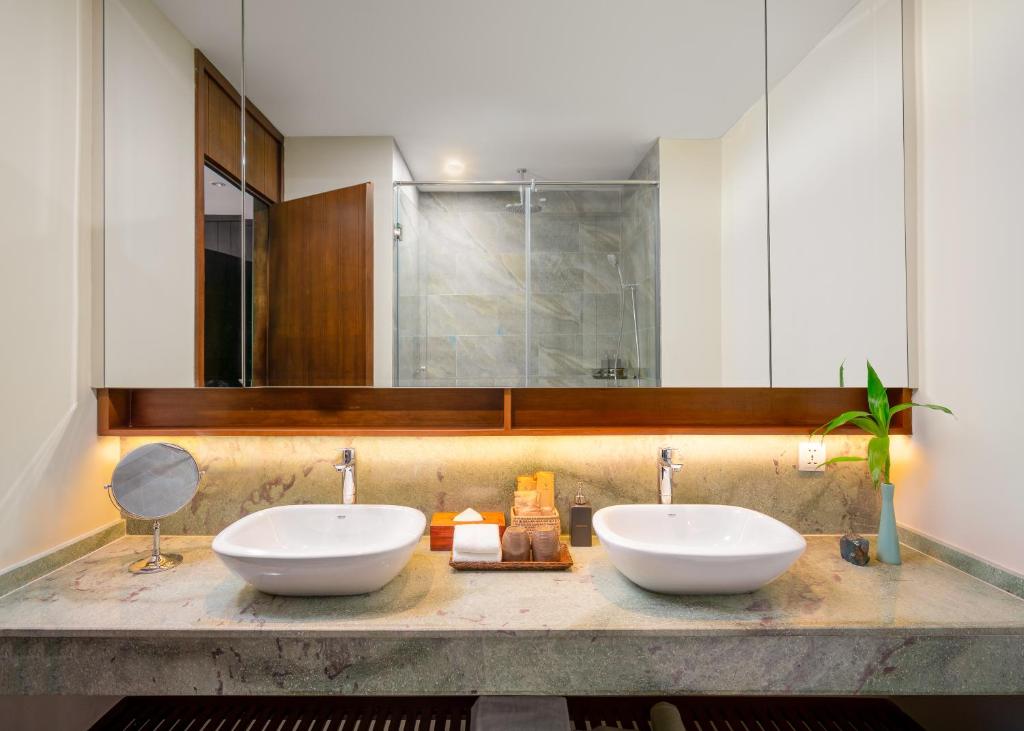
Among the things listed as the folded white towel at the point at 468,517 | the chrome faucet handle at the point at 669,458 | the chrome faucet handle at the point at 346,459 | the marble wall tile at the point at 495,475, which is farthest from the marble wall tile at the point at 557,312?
the chrome faucet handle at the point at 346,459

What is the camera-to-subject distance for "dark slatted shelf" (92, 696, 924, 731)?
1432 mm

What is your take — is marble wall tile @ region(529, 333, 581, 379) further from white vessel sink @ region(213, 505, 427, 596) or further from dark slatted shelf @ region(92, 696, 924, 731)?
dark slatted shelf @ region(92, 696, 924, 731)

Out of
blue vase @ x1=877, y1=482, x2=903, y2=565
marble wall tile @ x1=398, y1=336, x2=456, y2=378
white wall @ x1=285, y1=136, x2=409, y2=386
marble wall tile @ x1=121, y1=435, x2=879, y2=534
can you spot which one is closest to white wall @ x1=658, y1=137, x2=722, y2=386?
marble wall tile @ x1=121, y1=435, x2=879, y2=534

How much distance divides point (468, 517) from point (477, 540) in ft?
0.53

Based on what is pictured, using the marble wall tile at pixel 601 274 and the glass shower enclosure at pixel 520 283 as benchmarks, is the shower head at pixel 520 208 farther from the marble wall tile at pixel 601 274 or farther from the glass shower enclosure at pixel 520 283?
the marble wall tile at pixel 601 274

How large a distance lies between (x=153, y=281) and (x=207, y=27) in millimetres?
784

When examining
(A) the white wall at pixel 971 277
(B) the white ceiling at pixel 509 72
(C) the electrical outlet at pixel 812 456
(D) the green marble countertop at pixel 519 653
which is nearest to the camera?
(D) the green marble countertop at pixel 519 653

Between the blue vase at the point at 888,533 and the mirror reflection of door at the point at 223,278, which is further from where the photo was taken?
the mirror reflection of door at the point at 223,278

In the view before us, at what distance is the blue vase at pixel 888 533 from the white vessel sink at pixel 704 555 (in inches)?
13.4

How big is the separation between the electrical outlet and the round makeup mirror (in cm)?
187

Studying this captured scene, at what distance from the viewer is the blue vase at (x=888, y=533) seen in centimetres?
144

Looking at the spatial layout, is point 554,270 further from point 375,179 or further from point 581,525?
point 581,525

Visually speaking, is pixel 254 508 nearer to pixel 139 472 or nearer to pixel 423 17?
pixel 139 472

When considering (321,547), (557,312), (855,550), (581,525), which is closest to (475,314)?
(557,312)
